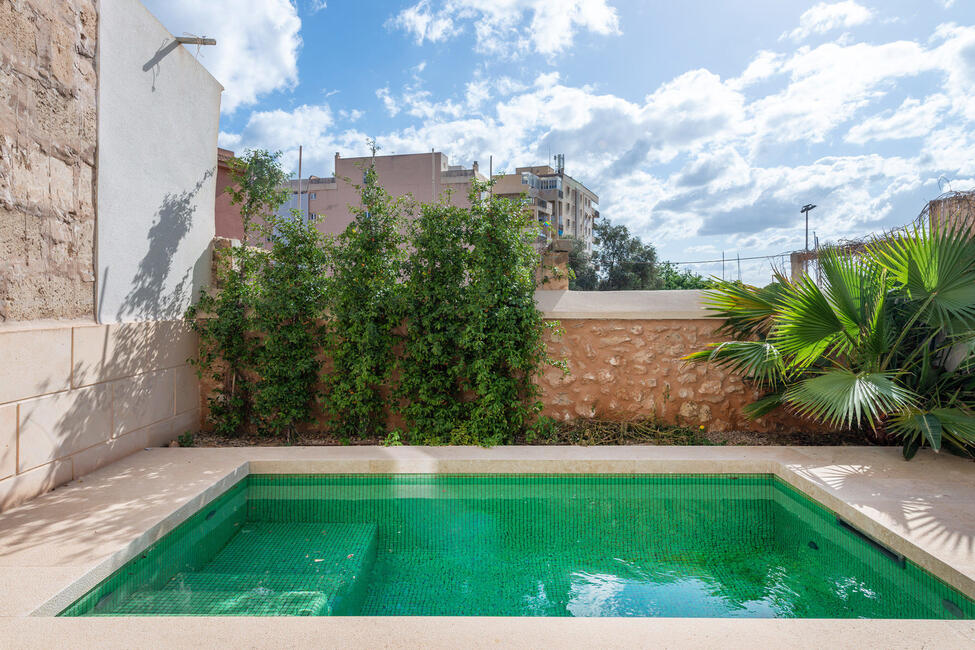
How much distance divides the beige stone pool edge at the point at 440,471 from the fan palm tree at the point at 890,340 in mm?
419

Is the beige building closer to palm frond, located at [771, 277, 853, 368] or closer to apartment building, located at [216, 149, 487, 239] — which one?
apartment building, located at [216, 149, 487, 239]

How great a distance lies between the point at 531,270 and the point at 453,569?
2.79m

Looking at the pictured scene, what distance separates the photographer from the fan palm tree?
352 cm

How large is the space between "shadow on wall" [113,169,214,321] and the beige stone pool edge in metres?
1.18

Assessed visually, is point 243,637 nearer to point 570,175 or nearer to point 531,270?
point 531,270

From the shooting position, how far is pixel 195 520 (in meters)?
3.07

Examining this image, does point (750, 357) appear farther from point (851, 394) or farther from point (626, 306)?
point (626, 306)

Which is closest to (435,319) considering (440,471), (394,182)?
(440,471)

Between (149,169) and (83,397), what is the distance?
6.26 ft

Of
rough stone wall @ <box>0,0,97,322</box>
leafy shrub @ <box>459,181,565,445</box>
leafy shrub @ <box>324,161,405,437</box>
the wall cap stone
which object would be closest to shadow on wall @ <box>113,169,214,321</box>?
rough stone wall @ <box>0,0,97,322</box>

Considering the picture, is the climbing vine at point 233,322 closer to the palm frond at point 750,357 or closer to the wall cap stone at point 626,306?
the wall cap stone at point 626,306

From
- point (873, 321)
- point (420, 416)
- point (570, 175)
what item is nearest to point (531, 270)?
point (420, 416)

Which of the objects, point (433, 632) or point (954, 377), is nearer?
point (433, 632)

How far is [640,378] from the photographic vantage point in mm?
5039
